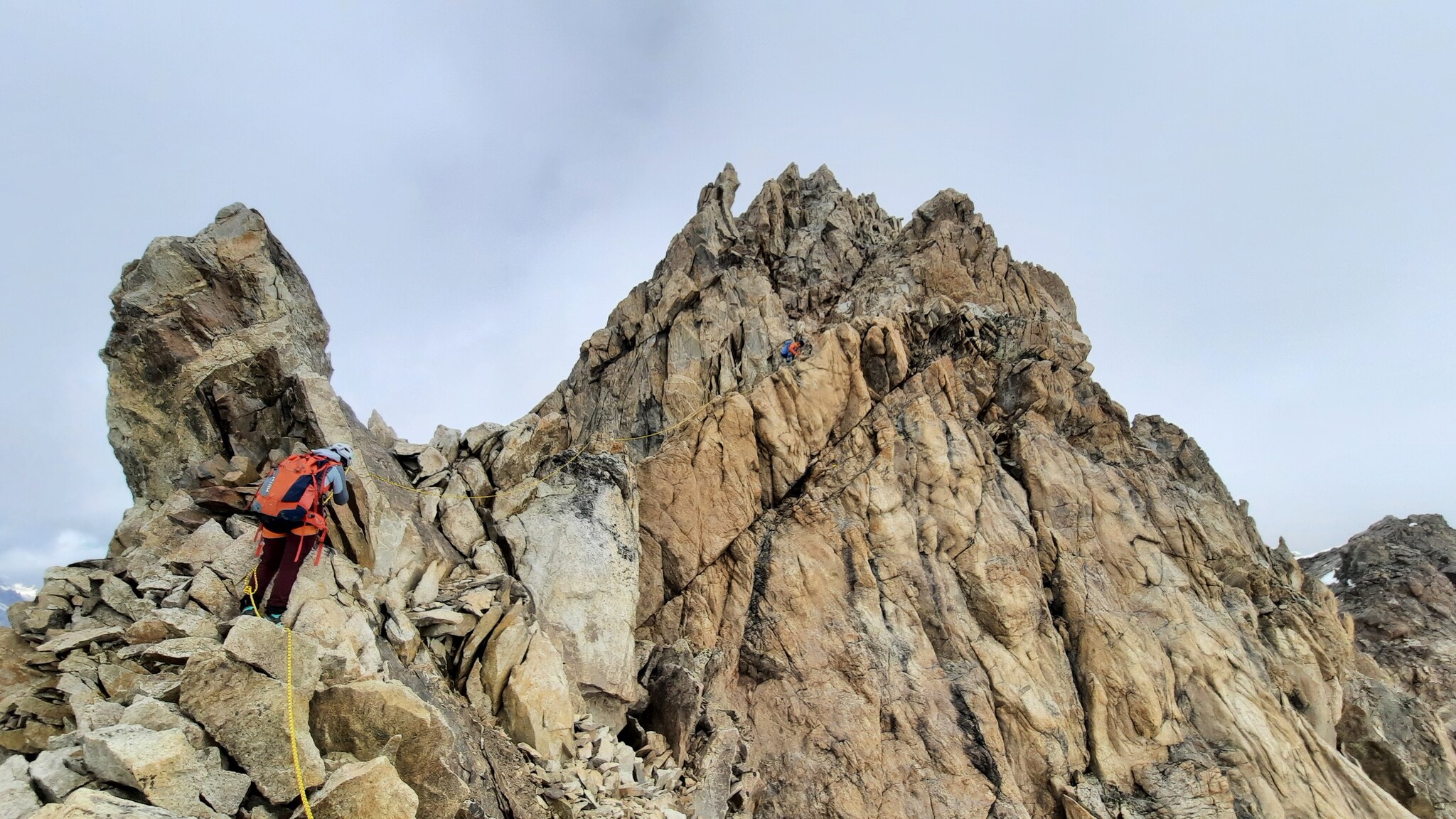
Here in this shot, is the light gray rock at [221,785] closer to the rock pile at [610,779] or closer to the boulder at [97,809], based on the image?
the boulder at [97,809]

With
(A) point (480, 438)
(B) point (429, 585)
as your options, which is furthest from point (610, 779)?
(A) point (480, 438)

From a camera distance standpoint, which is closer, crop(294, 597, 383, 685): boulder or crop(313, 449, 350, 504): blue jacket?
crop(294, 597, 383, 685): boulder

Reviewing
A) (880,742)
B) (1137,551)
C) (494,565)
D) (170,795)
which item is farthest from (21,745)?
(1137,551)

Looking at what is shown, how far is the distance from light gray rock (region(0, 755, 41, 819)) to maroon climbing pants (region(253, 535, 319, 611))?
3.74 metres

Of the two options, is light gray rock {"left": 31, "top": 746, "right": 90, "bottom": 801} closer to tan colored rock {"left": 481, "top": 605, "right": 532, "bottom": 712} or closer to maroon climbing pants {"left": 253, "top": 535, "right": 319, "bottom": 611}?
maroon climbing pants {"left": 253, "top": 535, "right": 319, "bottom": 611}

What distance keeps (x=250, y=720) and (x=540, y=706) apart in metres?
7.21

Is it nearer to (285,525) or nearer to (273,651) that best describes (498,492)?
(285,525)

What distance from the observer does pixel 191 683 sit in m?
8.85

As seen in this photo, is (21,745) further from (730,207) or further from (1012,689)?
(730,207)

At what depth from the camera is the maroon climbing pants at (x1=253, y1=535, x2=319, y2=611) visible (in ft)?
37.5

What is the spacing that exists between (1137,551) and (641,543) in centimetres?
1999

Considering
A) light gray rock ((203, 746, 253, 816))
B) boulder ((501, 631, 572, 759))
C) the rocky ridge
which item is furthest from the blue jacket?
boulder ((501, 631, 572, 759))

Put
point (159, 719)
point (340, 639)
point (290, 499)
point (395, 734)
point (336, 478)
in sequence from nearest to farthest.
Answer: point (159, 719) < point (395, 734) < point (290, 499) < point (340, 639) < point (336, 478)

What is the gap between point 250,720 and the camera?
8844mm
